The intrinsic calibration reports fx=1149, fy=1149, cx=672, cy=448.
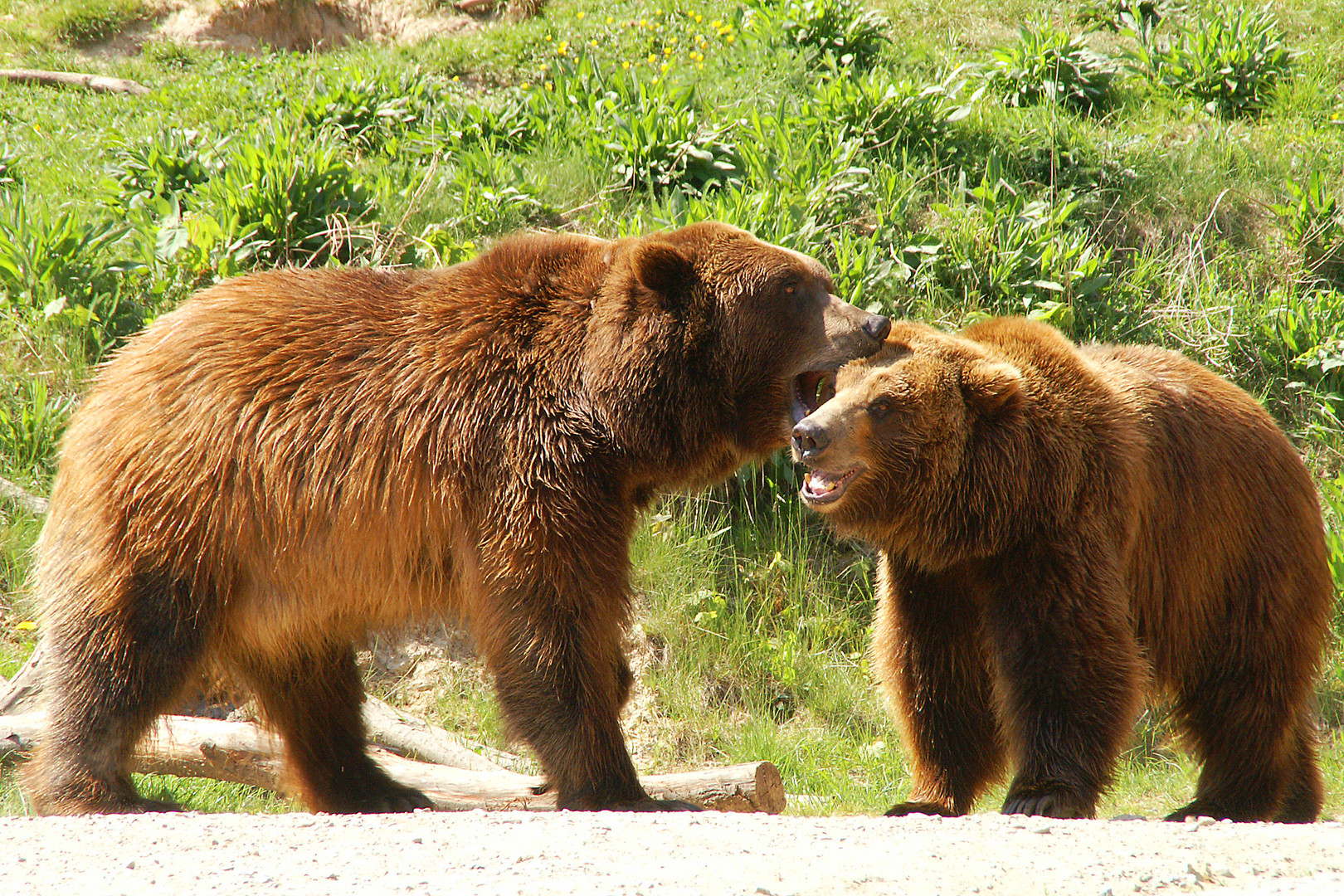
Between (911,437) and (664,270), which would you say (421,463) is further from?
(911,437)

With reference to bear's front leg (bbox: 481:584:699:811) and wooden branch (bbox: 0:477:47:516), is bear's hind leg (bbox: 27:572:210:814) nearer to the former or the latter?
bear's front leg (bbox: 481:584:699:811)

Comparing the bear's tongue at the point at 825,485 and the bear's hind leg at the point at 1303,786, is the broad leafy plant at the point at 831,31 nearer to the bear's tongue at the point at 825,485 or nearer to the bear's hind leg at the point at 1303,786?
the bear's tongue at the point at 825,485

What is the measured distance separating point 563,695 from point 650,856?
3.39 ft

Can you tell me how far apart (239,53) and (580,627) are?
948cm

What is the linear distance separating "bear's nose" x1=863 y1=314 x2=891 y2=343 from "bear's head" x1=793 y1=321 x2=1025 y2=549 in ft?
0.36

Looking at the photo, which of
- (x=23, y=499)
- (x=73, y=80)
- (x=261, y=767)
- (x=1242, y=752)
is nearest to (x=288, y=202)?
(x=23, y=499)

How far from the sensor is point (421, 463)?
3.83 metres

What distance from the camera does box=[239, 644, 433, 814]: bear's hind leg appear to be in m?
4.38

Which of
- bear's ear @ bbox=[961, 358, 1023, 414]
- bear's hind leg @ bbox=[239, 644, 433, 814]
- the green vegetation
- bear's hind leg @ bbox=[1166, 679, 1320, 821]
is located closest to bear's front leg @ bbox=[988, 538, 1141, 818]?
bear's ear @ bbox=[961, 358, 1023, 414]

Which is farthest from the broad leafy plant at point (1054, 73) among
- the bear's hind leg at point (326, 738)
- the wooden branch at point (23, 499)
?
the wooden branch at point (23, 499)

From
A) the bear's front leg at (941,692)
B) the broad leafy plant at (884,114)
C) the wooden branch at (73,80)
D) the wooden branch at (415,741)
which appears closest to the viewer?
the bear's front leg at (941,692)

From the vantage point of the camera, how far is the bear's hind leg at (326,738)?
4379 mm

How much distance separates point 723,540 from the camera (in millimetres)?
6176

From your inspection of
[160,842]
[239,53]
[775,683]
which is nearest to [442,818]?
[160,842]
